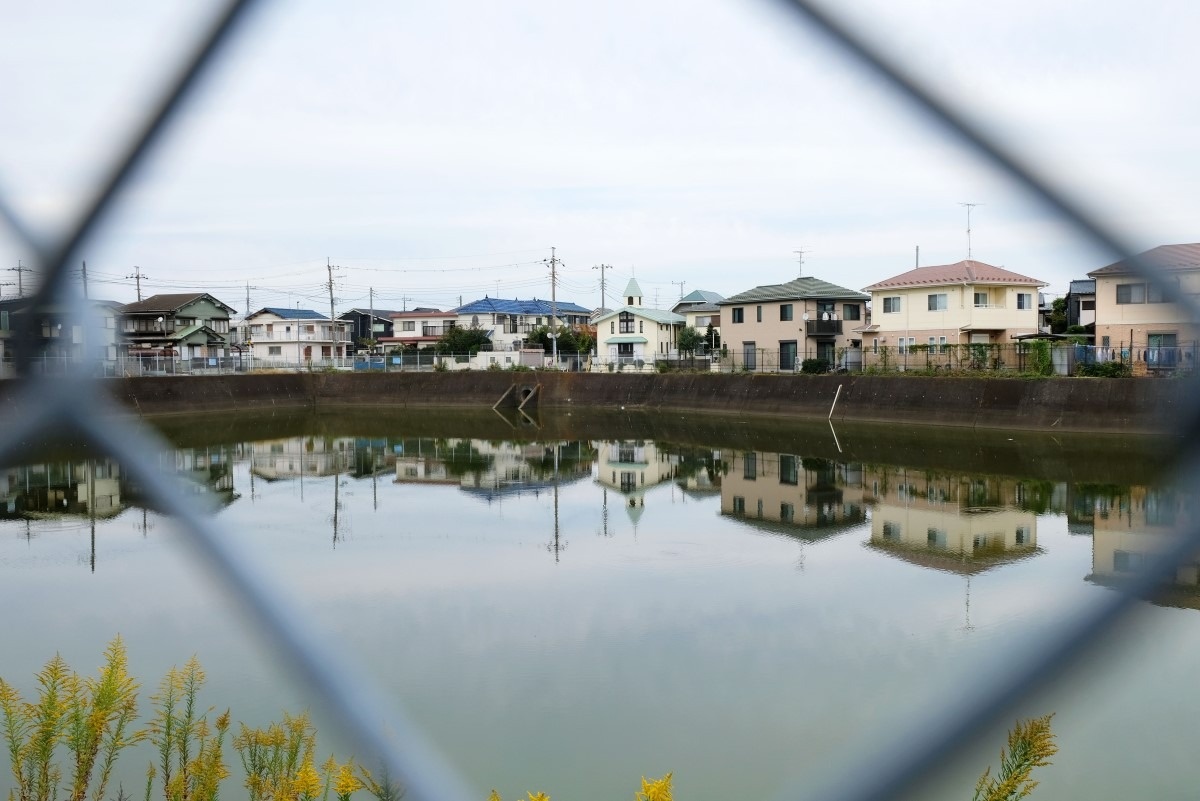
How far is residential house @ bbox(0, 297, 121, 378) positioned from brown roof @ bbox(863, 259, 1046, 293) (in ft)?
58.0

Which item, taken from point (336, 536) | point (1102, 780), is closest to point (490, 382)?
point (336, 536)

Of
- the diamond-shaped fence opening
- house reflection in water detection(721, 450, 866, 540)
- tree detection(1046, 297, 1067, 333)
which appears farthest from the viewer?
tree detection(1046, 297, 1067, 333)

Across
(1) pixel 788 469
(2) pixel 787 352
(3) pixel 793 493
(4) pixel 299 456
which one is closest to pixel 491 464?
(4) pixel 299 456

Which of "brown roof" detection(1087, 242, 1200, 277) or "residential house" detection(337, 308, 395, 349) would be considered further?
"residential house" detection(337, 308, 395, 349)

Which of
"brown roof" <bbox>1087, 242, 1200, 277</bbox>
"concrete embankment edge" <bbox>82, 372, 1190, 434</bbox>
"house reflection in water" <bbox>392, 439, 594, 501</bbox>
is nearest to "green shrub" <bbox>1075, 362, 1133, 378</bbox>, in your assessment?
"concrete embankment edge" <bbox>82, 372, 1190, 434</bbox>

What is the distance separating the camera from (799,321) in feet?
73.8

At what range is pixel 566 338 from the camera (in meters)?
30.0

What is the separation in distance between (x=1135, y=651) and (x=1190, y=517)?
10 centimetres

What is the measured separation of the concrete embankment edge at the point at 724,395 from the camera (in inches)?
502

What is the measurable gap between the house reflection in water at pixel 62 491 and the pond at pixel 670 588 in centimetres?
4

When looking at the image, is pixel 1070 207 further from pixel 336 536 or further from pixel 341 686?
pixel 336 536

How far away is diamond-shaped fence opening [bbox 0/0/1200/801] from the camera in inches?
19.3

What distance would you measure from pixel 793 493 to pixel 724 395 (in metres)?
8.75

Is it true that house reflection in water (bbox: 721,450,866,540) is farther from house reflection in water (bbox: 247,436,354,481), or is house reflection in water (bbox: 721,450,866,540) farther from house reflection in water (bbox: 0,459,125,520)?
house reflection in water (bbox: 0,459,125,520)
